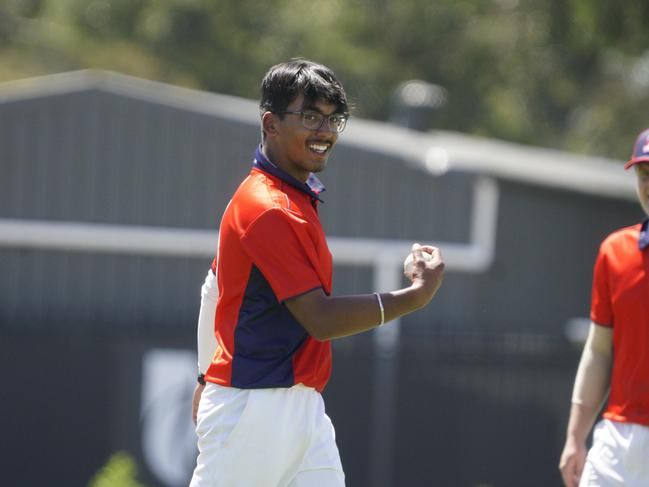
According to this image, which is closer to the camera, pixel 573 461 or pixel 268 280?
pixel 268 280

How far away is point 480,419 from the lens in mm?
10102

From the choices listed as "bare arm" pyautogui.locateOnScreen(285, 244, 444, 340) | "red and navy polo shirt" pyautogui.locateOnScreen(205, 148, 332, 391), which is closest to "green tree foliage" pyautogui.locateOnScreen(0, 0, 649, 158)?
"red and navy polo shirt" pyautogui.locateOnScreen(205, 148, 332, 391)

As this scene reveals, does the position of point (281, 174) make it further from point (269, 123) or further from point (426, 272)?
point (426, 272)

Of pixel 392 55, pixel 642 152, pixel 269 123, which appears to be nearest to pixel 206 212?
pixel 642 152

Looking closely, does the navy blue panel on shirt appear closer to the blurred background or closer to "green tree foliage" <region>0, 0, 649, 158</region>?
the blurred background

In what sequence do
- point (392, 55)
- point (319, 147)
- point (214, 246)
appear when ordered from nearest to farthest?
point (319, 147)
point (214, 246)
point (392, 55)

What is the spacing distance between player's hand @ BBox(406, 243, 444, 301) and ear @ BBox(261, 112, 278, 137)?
0.57 meters

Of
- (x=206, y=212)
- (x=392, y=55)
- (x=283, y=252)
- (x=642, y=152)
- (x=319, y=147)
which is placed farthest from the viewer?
(x=392, y=55)

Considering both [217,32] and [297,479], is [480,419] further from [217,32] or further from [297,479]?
[217,32]

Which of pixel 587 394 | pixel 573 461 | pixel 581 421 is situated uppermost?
pixel 587 394

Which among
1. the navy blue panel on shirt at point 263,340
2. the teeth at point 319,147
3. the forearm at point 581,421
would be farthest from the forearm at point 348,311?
the forearm at point 581,421

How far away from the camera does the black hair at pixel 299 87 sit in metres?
4.02

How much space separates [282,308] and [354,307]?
0.77 ft

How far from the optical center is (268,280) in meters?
3.86
